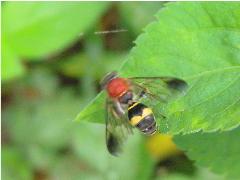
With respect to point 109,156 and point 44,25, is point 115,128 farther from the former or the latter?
point 44,25

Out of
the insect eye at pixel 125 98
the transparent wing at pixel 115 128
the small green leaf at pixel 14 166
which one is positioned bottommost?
the small green leaf at pixel 14 166

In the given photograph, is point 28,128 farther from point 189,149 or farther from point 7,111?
point 189,149

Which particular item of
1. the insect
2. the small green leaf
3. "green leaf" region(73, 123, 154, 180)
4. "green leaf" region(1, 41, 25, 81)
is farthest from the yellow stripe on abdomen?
the small green leaf

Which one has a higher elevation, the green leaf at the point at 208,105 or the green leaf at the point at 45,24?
the green leaf at the point at 208,105

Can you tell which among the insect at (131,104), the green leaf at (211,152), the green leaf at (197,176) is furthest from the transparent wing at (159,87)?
the green leaf at (197,176)

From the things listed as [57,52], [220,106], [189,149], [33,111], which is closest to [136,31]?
[57,52]

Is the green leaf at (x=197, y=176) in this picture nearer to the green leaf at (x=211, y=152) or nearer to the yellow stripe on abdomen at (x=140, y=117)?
the green leaf at (x=211, y=152)

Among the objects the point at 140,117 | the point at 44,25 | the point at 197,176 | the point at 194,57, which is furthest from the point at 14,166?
the point at 194,57
